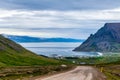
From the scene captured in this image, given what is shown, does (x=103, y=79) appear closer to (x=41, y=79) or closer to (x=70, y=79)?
(x=70, y=79)

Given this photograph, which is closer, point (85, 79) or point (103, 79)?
point (85, 79)

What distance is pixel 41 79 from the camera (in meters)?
75.2

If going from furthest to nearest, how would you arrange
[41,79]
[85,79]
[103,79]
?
[103,79], [85,79], [41,79]

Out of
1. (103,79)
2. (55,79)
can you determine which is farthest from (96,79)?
(55,79)

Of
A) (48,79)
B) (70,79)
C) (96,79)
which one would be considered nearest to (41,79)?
(48,79)

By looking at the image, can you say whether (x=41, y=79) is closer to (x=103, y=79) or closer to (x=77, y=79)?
(x=77, y=79)

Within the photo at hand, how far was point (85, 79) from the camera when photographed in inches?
3152

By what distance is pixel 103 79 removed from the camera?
8556 centimetres

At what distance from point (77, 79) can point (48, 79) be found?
6373 millimetres

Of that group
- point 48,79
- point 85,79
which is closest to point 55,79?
point 48,79

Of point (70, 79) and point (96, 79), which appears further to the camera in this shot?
point (96, 79)

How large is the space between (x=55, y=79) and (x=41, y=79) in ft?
9.37

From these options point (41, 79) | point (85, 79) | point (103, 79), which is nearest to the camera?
point (41, 79)

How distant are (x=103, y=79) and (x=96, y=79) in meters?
3.08
